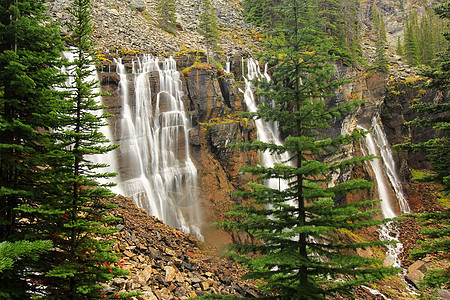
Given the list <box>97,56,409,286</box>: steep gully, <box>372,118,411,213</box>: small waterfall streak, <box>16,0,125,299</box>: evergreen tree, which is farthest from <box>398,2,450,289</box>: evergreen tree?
<box>372,118,411,213</box>: small waterfall streak

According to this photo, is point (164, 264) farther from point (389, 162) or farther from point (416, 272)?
point (389, 162)

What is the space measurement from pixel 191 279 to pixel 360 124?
3123 cm

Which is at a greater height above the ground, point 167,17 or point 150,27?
point 167,17

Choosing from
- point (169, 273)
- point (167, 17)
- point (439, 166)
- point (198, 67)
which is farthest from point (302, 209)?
point (167, 17)

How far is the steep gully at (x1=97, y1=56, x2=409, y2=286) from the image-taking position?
1900 cm

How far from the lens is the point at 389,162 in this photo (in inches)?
1248

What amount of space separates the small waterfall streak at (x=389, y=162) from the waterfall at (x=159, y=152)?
83.2ft

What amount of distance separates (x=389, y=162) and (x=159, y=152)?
29726mm

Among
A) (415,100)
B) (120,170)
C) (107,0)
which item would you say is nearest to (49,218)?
(120,170)

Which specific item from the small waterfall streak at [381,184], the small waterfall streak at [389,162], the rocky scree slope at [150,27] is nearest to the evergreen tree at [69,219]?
the rocky scree slope at [150,27]

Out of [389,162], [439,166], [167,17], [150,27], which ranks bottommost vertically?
[389,162]

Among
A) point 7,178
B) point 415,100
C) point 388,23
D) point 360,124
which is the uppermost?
point 388,23

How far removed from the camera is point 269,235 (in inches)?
232

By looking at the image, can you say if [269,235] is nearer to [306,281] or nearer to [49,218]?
[306,281]
